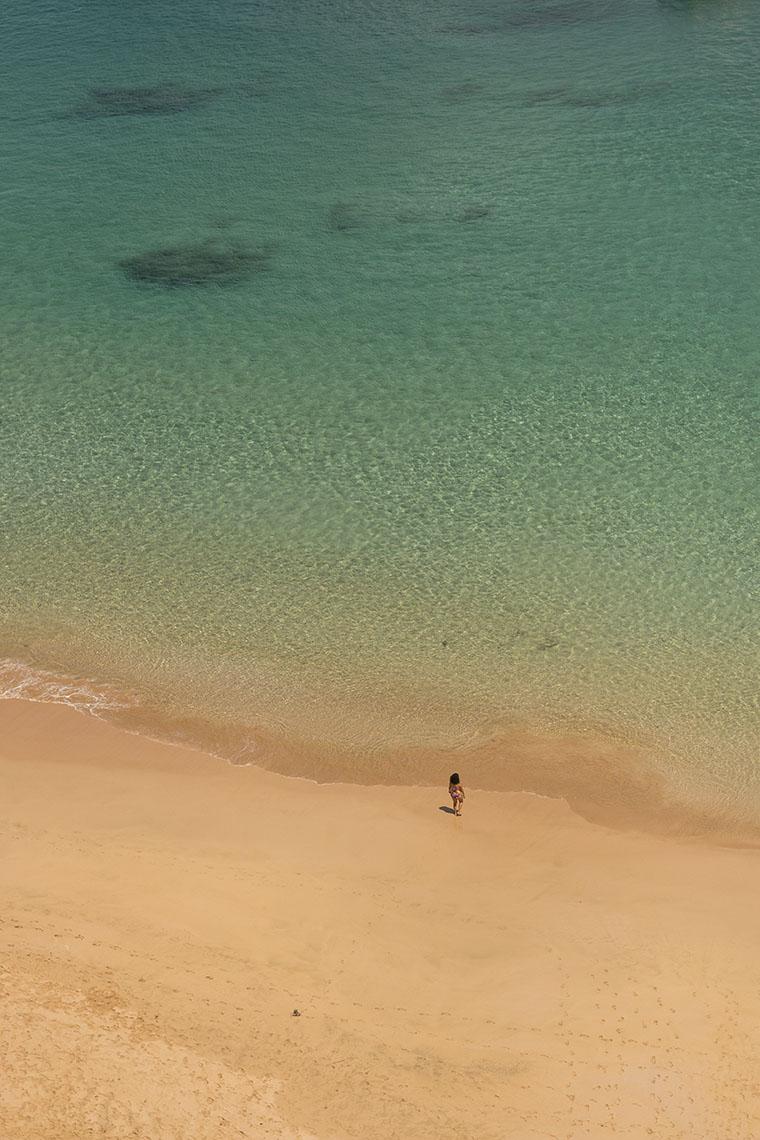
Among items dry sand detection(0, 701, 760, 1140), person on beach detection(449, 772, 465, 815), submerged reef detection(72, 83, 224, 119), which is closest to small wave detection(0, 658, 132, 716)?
dry sand detection(0, 701, 760, 1140)

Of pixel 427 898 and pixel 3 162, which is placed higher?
pixel 3 162

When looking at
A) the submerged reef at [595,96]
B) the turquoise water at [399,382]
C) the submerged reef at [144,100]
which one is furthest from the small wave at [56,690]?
the submerged reef at [595,96]

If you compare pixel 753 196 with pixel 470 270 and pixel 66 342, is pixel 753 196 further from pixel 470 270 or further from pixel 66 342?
pixel 66 342

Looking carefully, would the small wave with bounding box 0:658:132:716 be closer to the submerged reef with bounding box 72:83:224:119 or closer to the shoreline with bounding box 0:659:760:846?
the shoreline with bounding box 0:659:760:846

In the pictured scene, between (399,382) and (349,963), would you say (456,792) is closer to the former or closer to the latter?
(349,963)

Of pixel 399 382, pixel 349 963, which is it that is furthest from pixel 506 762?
pixel 399 382

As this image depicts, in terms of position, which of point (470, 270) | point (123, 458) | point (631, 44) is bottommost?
point (123, 458)

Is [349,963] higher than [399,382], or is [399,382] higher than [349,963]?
[399,382]

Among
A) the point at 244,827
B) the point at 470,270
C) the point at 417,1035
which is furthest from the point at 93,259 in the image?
the point at 417,1035
